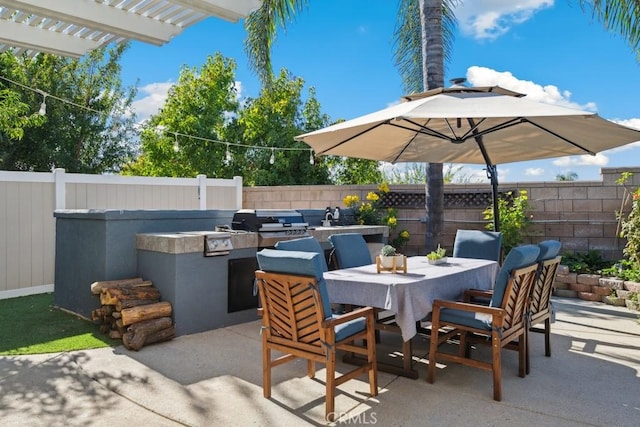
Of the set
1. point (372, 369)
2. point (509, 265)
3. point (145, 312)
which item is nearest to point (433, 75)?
point (509, 265)

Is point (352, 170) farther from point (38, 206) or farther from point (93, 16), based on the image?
point (93, 16)

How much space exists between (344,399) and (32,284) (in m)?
5.36

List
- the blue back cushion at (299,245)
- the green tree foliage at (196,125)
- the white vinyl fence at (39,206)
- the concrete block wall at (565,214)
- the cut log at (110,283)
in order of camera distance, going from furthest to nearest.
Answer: the green tree foliage at (196,125), the concrete block wall at (565,214), the white vinyl fence at (39,206), the cut log at (110,283), the blue back cushion at (299,245)

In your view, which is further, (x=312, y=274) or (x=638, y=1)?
(x=638, y=1)

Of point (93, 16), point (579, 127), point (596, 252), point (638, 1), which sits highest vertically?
point (638, 1)

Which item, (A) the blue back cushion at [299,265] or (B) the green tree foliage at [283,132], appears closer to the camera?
(A) the blue back cushion at [299,265]

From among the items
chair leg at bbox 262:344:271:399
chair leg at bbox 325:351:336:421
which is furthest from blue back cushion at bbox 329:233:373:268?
chair leg at bbox 325:351:336:421

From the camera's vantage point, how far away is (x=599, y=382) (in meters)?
3.21

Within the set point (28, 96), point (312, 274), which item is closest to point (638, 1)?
point (312, 274)

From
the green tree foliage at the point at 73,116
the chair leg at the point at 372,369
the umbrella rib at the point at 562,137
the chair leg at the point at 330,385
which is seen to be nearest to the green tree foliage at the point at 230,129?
the green tree foliage at the point at 73,116

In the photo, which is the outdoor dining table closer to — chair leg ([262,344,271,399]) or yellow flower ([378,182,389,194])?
chair leg ([262,344,271,399])

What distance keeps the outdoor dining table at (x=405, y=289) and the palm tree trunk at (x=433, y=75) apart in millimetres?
2468

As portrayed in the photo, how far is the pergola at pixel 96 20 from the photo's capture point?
3463mm

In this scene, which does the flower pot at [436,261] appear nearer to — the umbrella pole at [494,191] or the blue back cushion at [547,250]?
the blue back cushion at [547,250]
